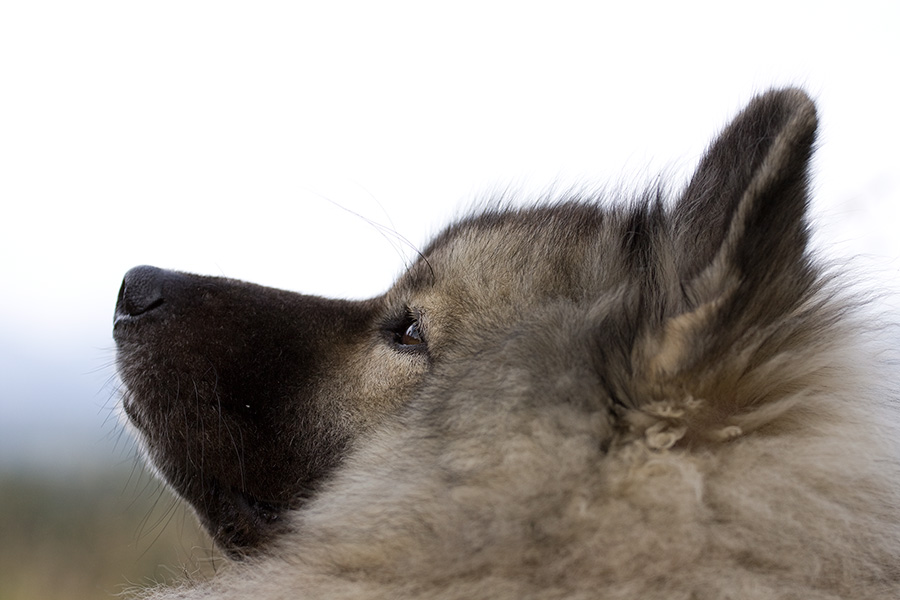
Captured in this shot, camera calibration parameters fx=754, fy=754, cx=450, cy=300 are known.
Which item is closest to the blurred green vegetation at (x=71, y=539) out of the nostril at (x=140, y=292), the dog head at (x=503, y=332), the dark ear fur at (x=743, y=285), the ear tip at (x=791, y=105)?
the nostril at (x=140, y=292)

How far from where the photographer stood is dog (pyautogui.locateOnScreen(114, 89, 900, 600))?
1445 mm

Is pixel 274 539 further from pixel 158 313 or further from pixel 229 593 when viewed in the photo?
pixel 158 313

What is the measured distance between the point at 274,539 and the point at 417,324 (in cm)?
68

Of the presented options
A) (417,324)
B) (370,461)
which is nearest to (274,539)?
(370,461)

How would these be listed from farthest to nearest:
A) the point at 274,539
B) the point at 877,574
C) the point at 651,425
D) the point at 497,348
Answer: the point at 274,539 → the point at 497,348 → the point at 651,425 → the point at 877,574

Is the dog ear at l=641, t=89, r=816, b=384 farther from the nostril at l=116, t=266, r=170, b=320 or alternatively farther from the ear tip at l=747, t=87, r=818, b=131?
the nostril at l=116, t=266, r=170, b=320

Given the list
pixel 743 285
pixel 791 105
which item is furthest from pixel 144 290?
pixel 791 105

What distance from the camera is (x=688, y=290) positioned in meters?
1.58

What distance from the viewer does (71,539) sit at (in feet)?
17.3

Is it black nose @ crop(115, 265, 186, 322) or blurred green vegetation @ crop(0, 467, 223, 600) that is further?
blurred green vegetation @ crop(0, 467, 223, 600)

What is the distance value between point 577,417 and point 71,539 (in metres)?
4.92

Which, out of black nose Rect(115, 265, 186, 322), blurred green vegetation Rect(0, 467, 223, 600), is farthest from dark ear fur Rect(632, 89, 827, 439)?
blurred green vegetation Rect(0, 467, 223, 600)

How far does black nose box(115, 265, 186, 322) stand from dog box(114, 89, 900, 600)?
2cm

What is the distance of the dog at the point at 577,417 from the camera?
145cm
